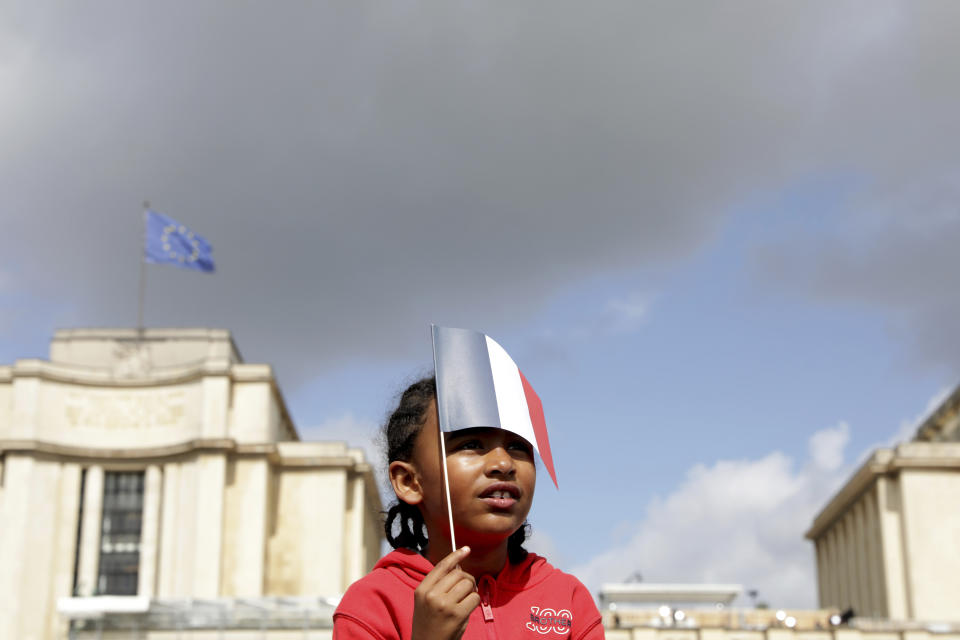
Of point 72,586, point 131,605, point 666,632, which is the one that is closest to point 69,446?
point 72,586

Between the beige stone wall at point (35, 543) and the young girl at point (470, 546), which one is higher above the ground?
the beige stone wall at point (35, 543)

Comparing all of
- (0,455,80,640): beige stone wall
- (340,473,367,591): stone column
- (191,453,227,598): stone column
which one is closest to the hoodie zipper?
(191,453,227,598): stone column

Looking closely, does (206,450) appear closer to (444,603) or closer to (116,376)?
(116,376)

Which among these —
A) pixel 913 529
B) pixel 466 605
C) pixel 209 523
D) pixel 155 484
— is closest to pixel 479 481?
pixel 466 605

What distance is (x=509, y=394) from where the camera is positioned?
3.84 m

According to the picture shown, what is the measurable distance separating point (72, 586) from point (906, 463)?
3948cm

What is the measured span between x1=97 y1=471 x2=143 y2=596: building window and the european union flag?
33.1ft

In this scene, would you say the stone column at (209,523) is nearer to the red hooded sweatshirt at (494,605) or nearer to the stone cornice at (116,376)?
the stone cornice at (116,376)

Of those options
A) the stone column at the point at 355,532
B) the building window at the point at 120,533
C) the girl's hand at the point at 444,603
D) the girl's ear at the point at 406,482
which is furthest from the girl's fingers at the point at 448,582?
the stone column at the point at 355,532

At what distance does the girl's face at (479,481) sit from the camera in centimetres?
367

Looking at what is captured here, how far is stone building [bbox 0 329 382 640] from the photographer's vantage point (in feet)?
176

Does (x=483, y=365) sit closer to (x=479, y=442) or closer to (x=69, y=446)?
(x=479, y=442)

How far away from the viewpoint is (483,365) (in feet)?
12.5

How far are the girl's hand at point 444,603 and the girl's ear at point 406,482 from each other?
1.94ft
